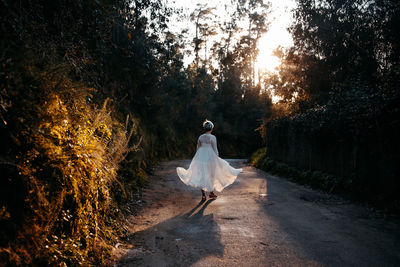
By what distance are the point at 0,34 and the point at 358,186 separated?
835cm

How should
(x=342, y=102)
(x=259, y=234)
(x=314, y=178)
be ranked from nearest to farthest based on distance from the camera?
(x=259, y=234), (x=342, y=102), (x=314, y=178)

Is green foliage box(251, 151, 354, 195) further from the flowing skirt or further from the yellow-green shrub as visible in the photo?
the yellow-green shrub

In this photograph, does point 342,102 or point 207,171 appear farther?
point 342,102

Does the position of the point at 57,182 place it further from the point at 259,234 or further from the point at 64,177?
the point at 259,234

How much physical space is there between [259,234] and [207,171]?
3.50m

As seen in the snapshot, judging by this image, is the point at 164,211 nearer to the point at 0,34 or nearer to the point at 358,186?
the point at 0,34

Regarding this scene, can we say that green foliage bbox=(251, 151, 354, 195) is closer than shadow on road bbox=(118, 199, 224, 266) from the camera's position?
No

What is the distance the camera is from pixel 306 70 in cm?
1625

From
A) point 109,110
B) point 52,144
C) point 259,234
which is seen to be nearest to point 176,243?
point 259,234

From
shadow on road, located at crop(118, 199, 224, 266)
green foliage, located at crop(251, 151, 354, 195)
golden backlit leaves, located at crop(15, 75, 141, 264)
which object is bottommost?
shadow on road, located at crop(118, 199, 224, 266)

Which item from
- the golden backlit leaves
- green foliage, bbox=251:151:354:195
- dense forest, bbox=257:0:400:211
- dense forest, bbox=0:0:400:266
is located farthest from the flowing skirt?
the golden backlit leaves

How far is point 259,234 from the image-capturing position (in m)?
4.95

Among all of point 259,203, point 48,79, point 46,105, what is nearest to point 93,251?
point 46,105

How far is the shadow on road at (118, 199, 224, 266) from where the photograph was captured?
3.96 meters
